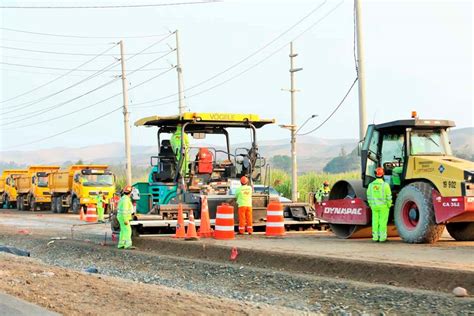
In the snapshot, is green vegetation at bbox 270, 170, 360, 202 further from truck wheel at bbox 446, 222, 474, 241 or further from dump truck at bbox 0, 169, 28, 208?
truck wheel at bbox 446, 222, 474, 241

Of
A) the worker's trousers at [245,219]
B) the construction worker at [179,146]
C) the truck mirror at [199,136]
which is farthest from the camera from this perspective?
the truck mirror at [199,136]

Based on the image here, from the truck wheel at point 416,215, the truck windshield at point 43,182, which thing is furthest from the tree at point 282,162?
the truck wheel at point 416,215

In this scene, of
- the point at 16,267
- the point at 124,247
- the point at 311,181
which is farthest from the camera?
the point at 311,181

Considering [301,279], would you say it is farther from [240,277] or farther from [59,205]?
[59,205]

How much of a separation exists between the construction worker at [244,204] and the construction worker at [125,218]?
2.67 metres

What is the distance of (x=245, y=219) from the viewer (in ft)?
60.5

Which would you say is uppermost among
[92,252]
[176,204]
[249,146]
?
[249,146]

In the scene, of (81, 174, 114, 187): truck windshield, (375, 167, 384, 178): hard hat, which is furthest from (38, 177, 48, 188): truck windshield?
(375, 167, 384, 178): hard hat

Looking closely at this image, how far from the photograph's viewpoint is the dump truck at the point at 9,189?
5428 centimetres

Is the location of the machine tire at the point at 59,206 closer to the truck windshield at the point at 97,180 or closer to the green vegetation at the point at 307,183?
the truck windshield at the point at 97,180

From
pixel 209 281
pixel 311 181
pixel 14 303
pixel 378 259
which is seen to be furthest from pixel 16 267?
pixel 311 181

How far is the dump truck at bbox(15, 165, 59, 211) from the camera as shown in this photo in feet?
158

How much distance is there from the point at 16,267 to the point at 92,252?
14.0 feet

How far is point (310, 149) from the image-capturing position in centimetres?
19725
